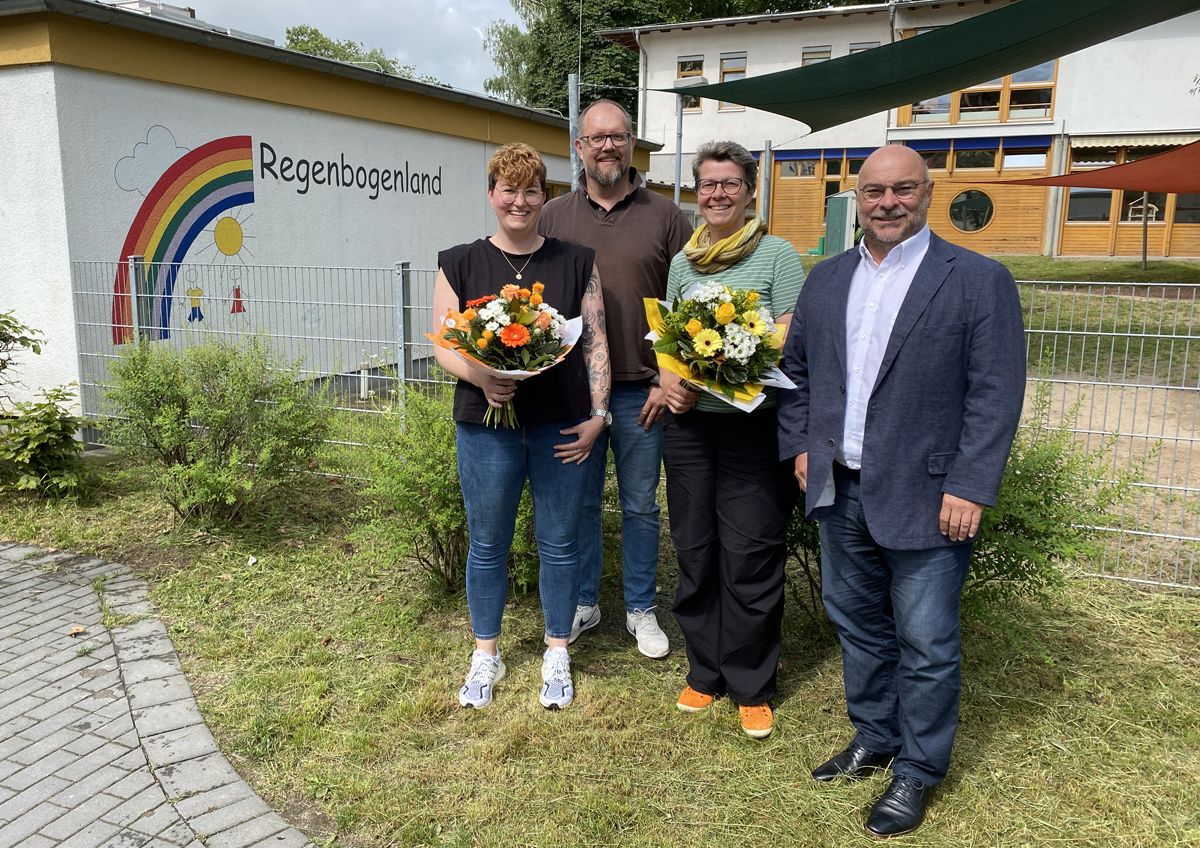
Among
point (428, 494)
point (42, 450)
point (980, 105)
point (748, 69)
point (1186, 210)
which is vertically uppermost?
point (748, 69)

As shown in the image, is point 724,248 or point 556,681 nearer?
point 724,248

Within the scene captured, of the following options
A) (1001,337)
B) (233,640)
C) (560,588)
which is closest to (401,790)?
(560,588)

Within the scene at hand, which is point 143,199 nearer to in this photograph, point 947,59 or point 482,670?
point 482,670

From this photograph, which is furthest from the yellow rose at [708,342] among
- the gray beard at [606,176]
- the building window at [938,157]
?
the building window at [938,157]

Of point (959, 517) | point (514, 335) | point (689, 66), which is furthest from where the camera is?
point (689, 66)

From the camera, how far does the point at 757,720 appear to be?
3.31 metres

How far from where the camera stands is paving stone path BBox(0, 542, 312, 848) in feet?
8.95

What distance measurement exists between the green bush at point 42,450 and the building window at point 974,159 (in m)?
28.6

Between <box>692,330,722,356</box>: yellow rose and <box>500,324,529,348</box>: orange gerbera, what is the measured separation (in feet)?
1.91

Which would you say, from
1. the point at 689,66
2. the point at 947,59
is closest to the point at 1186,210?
the point at 689,66

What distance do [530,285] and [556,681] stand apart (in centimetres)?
158

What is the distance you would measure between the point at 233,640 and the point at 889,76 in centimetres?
405

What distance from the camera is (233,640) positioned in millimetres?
4070

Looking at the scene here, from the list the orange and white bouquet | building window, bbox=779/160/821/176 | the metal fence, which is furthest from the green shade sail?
building window, bbox=779/160/821/176
